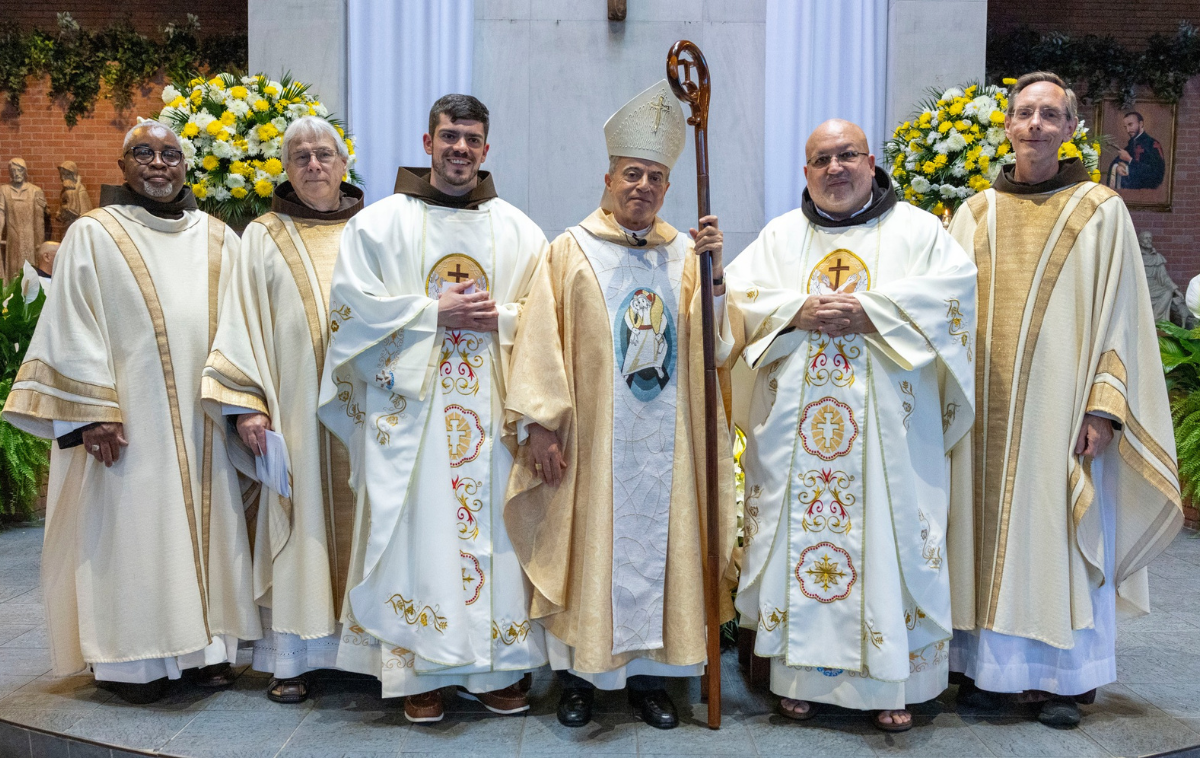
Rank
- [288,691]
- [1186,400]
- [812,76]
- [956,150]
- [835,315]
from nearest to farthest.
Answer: [835,315] < [288,691] < [956,150] < [812,76] < [1186,400]

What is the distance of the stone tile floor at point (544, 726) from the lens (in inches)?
125

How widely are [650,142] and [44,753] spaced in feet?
9.21

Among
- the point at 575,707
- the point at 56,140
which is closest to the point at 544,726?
the point at 575,707

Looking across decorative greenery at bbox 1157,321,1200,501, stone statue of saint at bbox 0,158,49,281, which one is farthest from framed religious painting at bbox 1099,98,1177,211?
stone statue of saint at bbox 0,158,49,281

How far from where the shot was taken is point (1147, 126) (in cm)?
1176

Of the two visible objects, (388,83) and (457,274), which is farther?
(388,83)

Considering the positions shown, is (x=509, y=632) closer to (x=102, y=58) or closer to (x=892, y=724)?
(x=892, y=724)

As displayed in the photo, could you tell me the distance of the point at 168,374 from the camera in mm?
3547

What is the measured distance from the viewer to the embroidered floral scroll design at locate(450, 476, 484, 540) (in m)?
3.38

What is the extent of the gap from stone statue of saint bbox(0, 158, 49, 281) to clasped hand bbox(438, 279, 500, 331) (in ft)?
32.7

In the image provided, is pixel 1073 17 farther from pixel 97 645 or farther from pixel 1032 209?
pixel 97 645

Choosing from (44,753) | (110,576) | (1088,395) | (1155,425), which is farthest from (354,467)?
(1155,425)

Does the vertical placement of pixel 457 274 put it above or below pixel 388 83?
below

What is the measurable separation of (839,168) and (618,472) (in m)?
1.26
